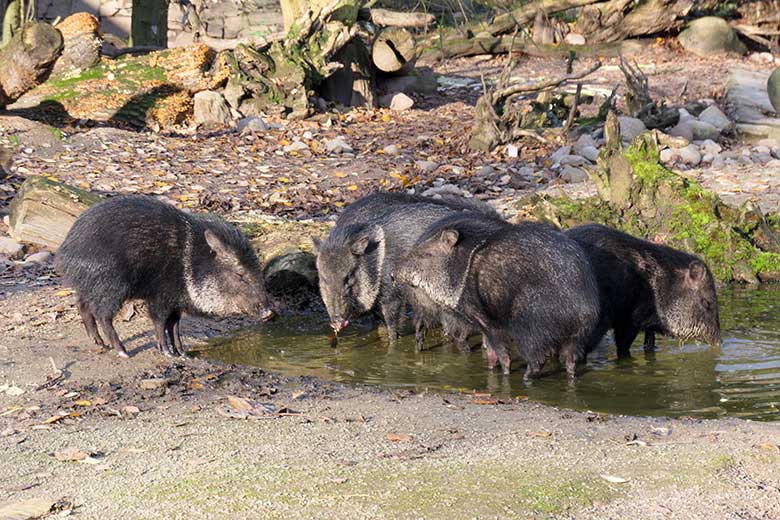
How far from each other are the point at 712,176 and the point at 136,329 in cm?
725

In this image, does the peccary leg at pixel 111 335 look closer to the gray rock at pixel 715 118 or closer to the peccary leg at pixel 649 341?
the peccary leg at pixel 649 341

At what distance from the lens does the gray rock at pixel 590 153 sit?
12.9m

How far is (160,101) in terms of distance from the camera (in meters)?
14.9

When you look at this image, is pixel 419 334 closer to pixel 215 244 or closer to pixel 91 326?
pixel 215 244

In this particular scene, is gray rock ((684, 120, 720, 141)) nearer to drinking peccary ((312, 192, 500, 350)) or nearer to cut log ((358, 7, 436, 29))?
cut log ((358, 7, 436, 29))

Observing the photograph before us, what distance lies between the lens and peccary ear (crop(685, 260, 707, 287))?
23.6ft

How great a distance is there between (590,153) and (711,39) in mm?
10375

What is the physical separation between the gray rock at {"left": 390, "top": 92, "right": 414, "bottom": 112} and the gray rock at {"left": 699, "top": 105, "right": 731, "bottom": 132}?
4374 millimetres

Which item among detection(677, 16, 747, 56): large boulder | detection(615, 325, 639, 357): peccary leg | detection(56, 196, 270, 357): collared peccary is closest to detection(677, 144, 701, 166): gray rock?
detection(615, 325, 639, 357): peccary leg

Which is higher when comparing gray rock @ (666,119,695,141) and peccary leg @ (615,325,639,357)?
gray rock @ (666,119,695,141)

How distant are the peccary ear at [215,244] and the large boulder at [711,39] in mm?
17077

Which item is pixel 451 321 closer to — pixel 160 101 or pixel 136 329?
pixel 136 329

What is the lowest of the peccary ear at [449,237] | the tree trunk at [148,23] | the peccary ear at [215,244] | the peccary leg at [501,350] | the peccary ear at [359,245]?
the peccary leg at [501,350]

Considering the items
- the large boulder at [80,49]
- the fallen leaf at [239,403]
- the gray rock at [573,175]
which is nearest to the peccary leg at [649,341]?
the fallen leaf at [239,403]
